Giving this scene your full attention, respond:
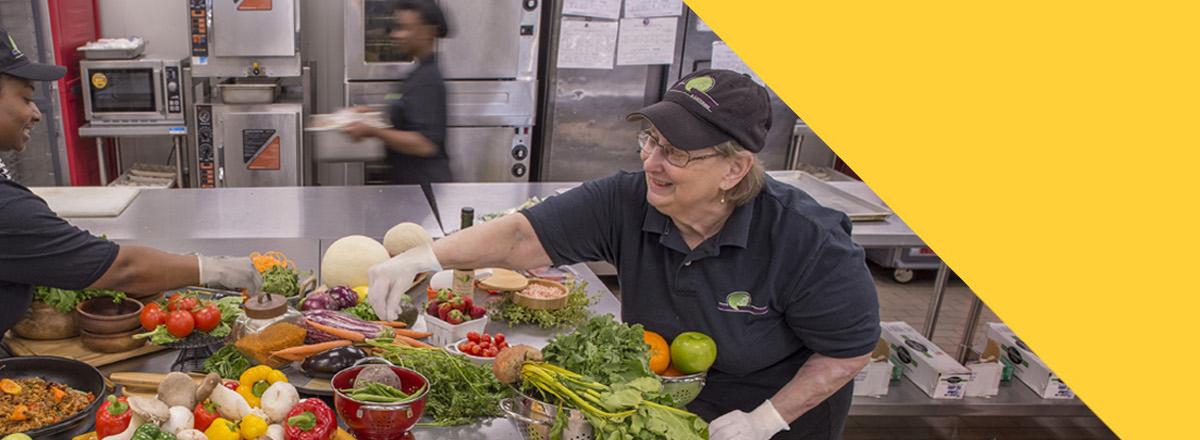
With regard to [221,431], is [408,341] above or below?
below

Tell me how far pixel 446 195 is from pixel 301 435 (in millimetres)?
2877

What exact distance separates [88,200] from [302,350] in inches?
92.4

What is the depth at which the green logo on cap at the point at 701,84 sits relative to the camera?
2.09 metres

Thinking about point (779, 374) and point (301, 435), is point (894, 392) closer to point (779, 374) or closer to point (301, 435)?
point (779, 374)

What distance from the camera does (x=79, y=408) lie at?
2213 millimetres

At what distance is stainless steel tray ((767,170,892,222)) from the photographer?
469 cm

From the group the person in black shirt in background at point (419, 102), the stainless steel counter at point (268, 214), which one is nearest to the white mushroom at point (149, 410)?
the stainless steel counter at point (268, 214)

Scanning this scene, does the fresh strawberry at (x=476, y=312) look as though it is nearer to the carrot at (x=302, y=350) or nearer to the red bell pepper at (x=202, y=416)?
the carrot at (x=302, y=350)

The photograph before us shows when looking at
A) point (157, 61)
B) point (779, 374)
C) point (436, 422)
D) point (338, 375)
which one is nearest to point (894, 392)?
point (779, 374)

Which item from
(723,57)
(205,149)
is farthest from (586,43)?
(205,149)

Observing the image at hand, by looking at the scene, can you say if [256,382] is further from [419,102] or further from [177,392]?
[419,102]

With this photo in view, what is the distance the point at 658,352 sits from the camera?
227 cm

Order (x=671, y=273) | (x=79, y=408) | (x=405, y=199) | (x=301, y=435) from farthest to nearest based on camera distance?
(x=405, y=199) < (x=671, y=273) < (x=79, y=408) < (x=301, y=435)

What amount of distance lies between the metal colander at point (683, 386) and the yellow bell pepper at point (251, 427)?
99cm
